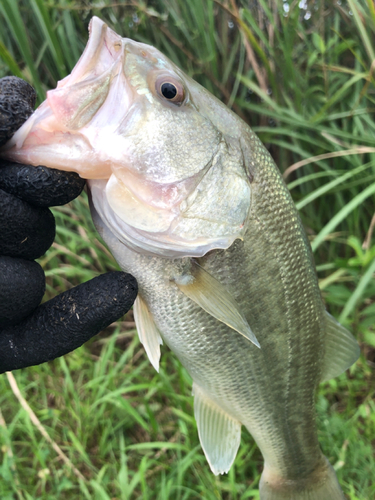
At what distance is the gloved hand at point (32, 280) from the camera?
722 millimetres

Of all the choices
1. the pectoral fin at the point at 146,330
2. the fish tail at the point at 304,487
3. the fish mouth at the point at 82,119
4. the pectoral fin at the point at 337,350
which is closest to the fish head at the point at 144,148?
the fish mouth at the point at 82,119

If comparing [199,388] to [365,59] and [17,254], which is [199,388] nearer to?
[17,254]

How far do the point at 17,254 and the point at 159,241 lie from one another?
13.1 inches

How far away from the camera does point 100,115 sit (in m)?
0.70

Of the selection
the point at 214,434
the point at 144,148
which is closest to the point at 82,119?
the point at 144,148

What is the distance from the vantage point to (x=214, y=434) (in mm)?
1133

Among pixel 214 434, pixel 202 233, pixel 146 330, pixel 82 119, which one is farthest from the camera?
pixel 214 434

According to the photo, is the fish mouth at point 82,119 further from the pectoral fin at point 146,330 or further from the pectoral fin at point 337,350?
the pectoral fin at point 337,350

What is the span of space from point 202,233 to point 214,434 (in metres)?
0.70

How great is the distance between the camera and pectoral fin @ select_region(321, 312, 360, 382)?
115cm

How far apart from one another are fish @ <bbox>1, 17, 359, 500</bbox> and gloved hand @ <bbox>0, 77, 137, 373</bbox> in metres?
0.04

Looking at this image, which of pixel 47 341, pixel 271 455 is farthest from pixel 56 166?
pixel 271 455

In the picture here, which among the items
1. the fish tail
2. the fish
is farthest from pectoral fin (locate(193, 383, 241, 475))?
the fish tail

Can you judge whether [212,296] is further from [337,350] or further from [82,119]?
[337,350]
